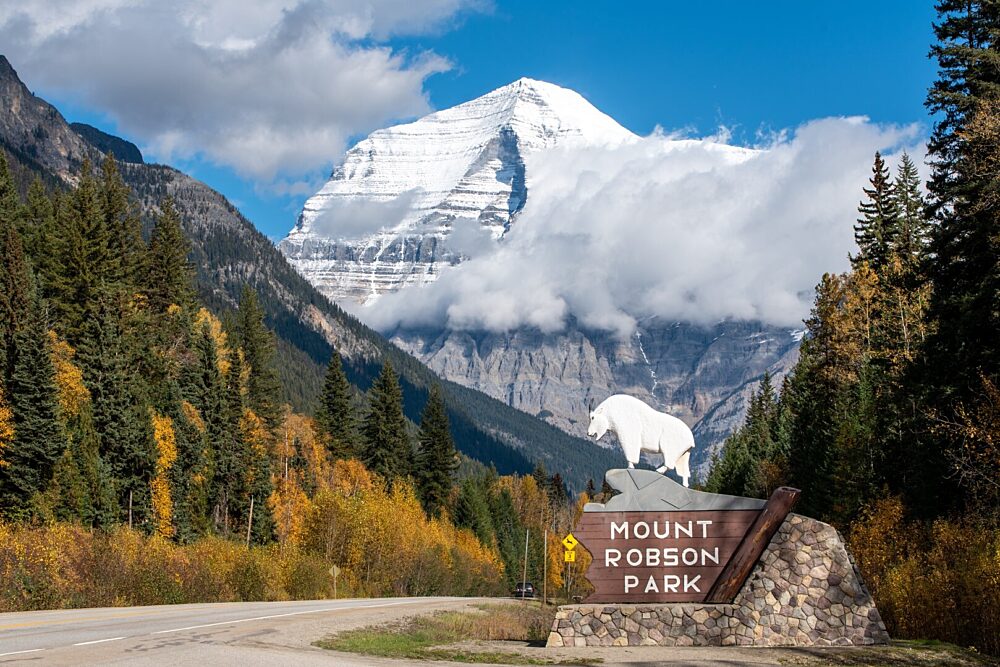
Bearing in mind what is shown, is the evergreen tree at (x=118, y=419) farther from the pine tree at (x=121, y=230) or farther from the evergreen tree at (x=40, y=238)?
the pine tree at (x=121, y=230)

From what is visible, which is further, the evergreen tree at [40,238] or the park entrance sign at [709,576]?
the evergreen tree at [40,238]

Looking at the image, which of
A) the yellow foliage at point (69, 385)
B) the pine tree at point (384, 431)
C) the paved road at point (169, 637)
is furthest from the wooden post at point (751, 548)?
the pine tree at point (384, 431)

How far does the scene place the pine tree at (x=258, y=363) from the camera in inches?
3609

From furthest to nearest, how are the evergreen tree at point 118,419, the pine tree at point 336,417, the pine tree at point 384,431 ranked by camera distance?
1. the pine tree at point 336,417
2. the pine tree at point 384,431
3. the evergreen tree at point 118,419

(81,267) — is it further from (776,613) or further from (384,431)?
(776,613)

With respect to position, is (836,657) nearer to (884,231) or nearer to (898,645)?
(898,645)

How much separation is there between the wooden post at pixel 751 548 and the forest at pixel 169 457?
17966 millimetres

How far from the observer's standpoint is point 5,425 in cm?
4650

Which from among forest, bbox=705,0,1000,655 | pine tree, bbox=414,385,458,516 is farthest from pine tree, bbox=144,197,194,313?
forest, bbox=705,0,1000,655

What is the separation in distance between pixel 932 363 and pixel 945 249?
354cm

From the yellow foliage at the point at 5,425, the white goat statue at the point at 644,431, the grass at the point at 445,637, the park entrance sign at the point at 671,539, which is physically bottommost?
the grass at the point at 445,637

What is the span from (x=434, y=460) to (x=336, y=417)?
35.2ft

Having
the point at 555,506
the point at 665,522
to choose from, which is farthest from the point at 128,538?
the point at 555,506

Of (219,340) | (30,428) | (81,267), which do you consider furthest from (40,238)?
(30,428)
